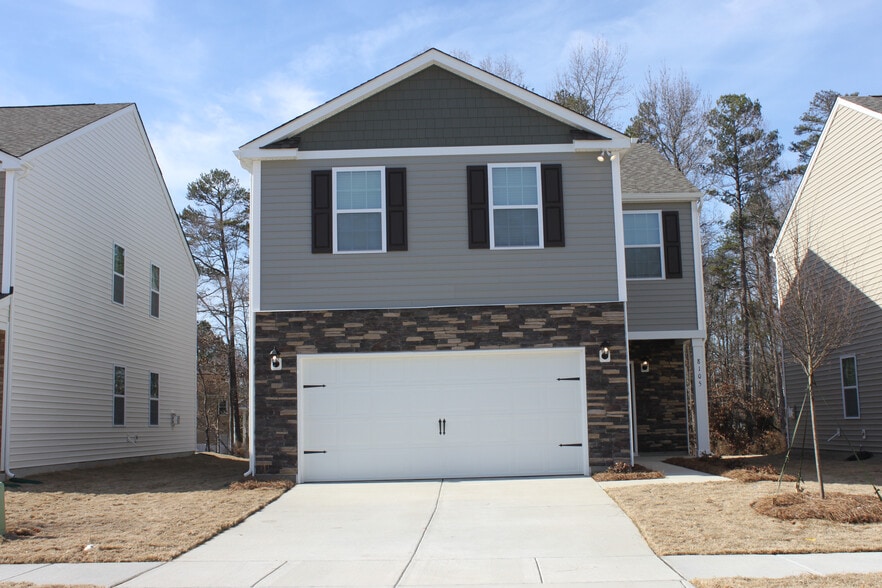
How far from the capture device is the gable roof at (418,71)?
14477 mm

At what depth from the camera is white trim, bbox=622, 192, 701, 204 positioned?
671 inches

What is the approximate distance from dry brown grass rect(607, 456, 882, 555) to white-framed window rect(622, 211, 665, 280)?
568 cm

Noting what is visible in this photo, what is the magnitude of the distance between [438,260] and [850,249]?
9.47 metres

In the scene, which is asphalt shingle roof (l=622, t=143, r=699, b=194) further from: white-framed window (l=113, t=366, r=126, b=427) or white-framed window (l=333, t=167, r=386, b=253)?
white-framed window (l=113, t=366, r=126, b=427)

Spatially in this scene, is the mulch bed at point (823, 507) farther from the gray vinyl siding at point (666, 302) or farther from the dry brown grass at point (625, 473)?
the gray vinyl siding at point (666, 302)

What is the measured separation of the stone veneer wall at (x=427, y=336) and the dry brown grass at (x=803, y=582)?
269 inches

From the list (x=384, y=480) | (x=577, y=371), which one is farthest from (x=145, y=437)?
(x=577, y=371)

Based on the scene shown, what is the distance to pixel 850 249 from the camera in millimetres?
18000

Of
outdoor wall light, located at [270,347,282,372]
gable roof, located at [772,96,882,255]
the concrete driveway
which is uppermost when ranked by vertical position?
gable roof, located at [772,96,882,255]

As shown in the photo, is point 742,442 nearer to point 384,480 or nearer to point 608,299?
point 608,299

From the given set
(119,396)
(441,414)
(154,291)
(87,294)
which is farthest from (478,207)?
(154,291)

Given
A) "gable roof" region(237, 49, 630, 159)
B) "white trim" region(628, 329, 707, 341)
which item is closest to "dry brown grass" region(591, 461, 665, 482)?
"white trim" region(628, 329, 707, 341)

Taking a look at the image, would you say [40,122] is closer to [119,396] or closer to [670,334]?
[119,396]

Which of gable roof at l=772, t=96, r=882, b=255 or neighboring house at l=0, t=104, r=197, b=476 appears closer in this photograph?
neighboring house at l=0, t=104, r=197, b=476
